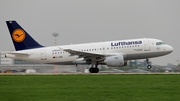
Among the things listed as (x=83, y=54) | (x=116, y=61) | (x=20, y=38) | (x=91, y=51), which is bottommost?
(x=116, y=61)

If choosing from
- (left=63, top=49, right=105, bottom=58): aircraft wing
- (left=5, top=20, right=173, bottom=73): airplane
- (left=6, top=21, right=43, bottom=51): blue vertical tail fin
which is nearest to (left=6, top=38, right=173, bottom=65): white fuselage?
(left=5, top=20, right=173, bottom=73): airplane

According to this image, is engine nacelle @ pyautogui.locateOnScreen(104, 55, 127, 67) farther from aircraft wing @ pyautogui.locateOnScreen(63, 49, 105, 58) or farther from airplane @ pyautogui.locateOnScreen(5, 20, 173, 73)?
aircraft wing @ pyautogui.locateOnScreen(63, 49, 105, 58)

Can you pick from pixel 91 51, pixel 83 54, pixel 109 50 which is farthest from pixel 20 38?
pixel 109 50

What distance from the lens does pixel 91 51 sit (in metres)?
44.3

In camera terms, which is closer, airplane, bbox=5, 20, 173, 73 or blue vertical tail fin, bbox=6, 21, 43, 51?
airplane, bbox=5, 20, 173, 73

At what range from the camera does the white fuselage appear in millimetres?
43031

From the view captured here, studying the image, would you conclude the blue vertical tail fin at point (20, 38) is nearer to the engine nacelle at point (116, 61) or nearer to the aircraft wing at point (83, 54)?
the aircraft wing at point (83, 54)

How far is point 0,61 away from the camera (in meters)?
135

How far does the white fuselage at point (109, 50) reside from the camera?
43031 millimetres

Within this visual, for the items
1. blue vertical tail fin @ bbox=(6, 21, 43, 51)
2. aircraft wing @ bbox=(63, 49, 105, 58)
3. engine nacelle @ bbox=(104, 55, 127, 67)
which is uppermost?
blue vertical tail fin @ bbox=(6, 21, 43, 51)

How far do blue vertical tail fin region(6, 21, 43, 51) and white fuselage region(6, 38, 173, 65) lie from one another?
2.03ft

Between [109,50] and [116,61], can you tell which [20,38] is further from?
[116,61]

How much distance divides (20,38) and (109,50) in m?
10.4

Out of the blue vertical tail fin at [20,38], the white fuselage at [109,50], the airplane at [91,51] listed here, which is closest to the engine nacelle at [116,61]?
the airplane at [91,51]
